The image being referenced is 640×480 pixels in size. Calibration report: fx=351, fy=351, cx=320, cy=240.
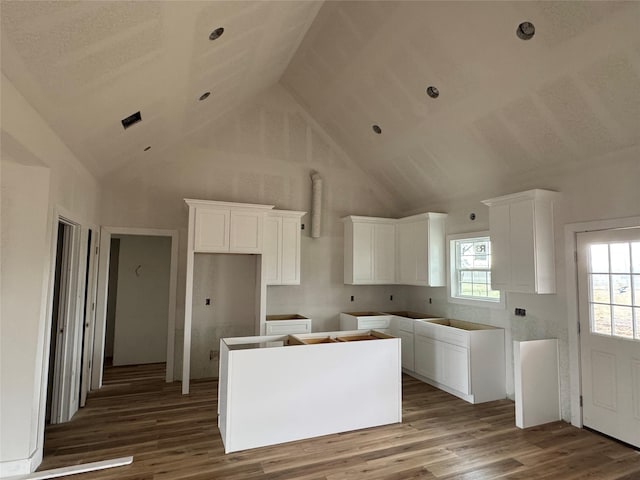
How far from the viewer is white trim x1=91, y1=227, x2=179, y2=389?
4.89 metres

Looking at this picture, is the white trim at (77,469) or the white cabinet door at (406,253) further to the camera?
the white cabinet door at (406,253)

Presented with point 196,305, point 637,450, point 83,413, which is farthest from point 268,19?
point 637,450

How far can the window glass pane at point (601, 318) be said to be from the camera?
141 inches

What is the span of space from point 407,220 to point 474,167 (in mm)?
1565

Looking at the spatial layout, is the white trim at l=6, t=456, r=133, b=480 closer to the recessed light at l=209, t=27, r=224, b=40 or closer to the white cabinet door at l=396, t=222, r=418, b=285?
the recessed light at l=209, t=27, r=224, b=40

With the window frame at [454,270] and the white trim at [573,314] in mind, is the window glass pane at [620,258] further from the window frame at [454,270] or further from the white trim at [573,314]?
the window frame at [454,270]

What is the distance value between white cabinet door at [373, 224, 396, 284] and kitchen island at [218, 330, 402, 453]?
2310 millimetres

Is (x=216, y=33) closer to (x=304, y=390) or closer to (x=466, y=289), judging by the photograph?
(x=304, y=390)

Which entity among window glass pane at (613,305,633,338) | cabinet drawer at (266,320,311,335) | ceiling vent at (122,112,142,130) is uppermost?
ceiling vent at (122,112,142,130)

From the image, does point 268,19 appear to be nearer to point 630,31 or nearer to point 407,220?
point 630,31

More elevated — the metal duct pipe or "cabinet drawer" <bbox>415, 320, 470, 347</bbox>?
the metal duct pipe

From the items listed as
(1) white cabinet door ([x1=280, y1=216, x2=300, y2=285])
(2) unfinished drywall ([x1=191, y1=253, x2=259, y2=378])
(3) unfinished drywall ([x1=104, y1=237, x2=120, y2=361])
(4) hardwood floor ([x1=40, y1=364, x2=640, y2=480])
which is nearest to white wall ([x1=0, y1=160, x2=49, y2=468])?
(4) hardwood floor ([x1=40, y1=364, x2=640, y2=480])

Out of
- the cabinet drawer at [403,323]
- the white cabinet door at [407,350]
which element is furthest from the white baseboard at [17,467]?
the cabinet drawer at [403,323]

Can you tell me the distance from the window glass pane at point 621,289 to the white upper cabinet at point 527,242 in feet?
1.82
